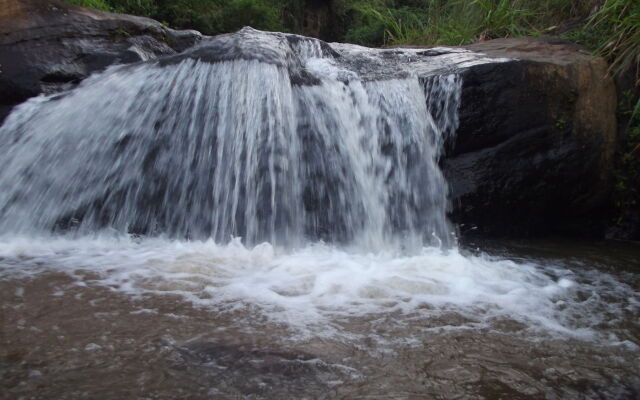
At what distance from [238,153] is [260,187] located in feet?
1.08

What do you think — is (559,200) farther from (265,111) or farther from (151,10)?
(151,10)

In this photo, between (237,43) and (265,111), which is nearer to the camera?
(265,111)

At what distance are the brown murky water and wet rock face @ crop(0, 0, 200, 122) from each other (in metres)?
3.07

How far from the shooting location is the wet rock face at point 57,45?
177 inches

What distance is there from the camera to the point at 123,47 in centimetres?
505

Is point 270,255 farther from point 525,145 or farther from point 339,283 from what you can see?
point 525,145

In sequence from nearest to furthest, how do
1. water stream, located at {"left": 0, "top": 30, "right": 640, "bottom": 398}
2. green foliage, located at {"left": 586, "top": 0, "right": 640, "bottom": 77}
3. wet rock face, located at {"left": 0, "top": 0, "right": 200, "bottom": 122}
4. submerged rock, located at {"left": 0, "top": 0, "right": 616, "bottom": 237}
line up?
1. water stream, located at {"left": 0, "top": 30, "right": 640, "bottom": 398}
2. submerged rock, located at {"left": 0, "top": 0, "right": 616, "bottom": 237}
3. green foliage, located at {"left": 586, "top": 0, "right": 640, "bottom": 77}
4. wet rock face, located at {"left": 0, "top": 0, "right": 200, "bottom": 122}

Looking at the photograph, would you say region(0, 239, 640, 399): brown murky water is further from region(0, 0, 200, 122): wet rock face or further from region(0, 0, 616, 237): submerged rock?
region(0, 0, 200, 122): wet rock face

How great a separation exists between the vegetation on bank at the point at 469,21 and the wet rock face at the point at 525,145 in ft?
1.03

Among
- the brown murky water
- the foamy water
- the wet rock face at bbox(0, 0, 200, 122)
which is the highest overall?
the wet rock face at bbox(0, 0, 200, 122)

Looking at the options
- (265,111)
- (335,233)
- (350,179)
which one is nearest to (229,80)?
(265,111)

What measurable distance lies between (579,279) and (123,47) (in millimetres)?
4578

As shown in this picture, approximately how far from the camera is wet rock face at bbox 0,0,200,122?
4.50m

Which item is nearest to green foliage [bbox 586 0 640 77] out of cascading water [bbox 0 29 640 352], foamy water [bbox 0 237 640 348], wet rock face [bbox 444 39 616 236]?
wet rock face [bbox 444 39 616 236]
